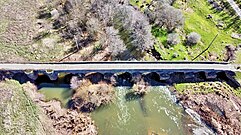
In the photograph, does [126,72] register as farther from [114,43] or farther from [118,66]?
[114,43]

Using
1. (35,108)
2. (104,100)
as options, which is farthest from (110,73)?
(35,108)

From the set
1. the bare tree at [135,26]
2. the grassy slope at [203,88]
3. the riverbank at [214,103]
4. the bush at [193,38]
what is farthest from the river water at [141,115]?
the bush at [193,38]

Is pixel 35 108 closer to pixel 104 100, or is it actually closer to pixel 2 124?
pixel 2 124

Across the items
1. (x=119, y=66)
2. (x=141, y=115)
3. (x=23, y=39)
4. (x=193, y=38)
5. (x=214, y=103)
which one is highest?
(x=23, y=39)

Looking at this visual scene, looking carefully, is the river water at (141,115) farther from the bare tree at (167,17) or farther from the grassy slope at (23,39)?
the bare tree at (167,17)

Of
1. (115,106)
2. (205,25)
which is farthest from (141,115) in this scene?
(205,25)

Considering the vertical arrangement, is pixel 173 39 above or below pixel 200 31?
above

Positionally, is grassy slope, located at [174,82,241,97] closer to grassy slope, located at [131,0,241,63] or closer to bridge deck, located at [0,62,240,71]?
bridge deck, located at [0,62,240,71]

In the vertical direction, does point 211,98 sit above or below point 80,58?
below
